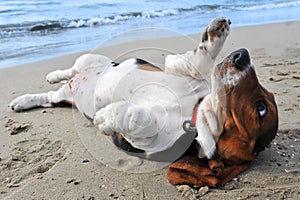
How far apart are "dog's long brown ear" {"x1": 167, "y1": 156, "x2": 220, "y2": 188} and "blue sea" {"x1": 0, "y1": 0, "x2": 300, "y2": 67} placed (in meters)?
3.76

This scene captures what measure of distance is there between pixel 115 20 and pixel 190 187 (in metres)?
7.63

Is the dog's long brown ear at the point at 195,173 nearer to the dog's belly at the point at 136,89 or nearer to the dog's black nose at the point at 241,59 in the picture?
the dog's belly at the point at 136,89

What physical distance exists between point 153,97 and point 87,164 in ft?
1.99

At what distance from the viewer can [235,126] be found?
2.17 m

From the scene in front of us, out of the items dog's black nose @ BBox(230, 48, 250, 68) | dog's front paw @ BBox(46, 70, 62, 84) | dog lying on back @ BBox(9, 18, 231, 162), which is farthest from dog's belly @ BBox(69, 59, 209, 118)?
dog's front paw @ BBox(46, 70, 62, 84)

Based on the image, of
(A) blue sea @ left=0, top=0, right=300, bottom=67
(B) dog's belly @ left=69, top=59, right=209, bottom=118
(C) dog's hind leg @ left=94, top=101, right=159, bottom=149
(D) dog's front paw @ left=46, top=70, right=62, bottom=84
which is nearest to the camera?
(C) dog's hind leg @ left=94, top=101, right=159, bottom=149

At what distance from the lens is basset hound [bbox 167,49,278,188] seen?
217 cm

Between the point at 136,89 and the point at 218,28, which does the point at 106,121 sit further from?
the point at 218,28

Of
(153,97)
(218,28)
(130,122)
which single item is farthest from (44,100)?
(218,28)

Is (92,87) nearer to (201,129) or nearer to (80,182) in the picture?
(80,182)

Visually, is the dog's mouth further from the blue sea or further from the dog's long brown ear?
the blue sea

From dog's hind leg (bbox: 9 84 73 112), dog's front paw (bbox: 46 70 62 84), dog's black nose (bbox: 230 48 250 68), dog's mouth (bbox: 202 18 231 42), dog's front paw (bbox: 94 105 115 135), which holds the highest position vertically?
dog's mouth (bbox: 202 18 231 42)

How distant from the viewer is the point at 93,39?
7086 millimetres

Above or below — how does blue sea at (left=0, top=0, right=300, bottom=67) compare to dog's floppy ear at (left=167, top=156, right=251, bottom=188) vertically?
below
